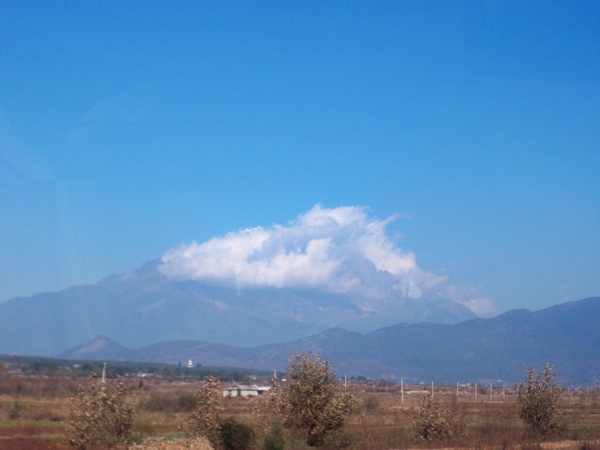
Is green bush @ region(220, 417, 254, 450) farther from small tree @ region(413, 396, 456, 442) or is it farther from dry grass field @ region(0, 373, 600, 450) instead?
small tree @ region(413, 396, 456, 442)

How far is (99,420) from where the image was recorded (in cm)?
2408

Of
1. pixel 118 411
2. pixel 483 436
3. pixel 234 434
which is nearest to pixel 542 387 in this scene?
pixel 483 436

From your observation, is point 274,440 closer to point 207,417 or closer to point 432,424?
point 207,417

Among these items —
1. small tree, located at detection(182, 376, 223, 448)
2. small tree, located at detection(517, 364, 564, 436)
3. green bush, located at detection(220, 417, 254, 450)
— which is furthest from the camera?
small tree, located at detection(517, 364, 564, 436)

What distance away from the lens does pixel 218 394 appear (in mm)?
26219

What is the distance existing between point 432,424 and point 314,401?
26.8ft

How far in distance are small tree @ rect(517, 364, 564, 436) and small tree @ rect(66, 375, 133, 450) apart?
20.2 m

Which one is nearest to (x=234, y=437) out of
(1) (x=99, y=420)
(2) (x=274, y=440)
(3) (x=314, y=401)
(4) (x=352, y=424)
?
(2) (x=274, y=440)

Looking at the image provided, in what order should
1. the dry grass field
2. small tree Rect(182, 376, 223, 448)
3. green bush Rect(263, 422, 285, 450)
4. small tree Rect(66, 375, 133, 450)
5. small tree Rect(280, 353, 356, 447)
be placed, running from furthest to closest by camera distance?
the dry grass field < small tree Rect(280, 353, 356, 447) < green bush Rect(263, 422, 285, 450) < small tree Rect(182, 376, 223, 448) < small tree Rect(66, 375, 133, 450)

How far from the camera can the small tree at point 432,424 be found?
3325 centimetres

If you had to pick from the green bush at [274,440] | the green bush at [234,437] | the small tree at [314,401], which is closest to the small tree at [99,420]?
the green bush at [234,437]

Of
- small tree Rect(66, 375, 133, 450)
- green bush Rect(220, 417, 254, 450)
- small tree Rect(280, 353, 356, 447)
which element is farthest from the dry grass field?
small tree Rect(280, 353, 356, 447)

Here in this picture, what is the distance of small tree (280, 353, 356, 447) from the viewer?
27.3m

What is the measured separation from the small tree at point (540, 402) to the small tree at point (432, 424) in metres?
4.96
